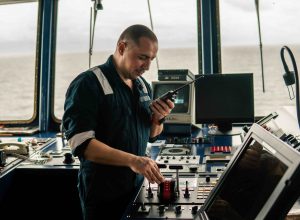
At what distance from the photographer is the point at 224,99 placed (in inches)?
123

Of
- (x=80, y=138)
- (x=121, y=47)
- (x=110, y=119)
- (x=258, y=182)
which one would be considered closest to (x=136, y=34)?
(x=121, y=47)

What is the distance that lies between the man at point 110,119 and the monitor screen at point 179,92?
1.17 meters

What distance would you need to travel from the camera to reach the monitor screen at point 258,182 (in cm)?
79

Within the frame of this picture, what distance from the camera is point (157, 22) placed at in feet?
11.7

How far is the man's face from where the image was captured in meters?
1.86

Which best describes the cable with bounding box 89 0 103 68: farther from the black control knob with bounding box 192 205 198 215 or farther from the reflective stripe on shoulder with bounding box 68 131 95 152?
the black control knob with bounding box 192 205 198 215

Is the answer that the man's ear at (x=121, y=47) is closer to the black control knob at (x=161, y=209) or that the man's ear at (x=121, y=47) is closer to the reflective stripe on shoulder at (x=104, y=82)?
the reflective stripe on shoulder at (x=104, y=82)

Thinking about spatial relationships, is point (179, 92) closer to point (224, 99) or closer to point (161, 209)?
point (224, 99)

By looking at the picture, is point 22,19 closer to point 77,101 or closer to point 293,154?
point 77,101

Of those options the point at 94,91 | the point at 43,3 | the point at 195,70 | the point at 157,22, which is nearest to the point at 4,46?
the point at 43,3

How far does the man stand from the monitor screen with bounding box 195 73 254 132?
1.21 meters

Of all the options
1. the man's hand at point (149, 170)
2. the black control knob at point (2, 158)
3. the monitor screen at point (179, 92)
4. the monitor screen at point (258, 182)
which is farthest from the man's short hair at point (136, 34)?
the monitor screen at point (179, 92)

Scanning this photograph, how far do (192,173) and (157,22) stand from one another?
181cm

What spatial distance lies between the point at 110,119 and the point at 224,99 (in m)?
1.49
